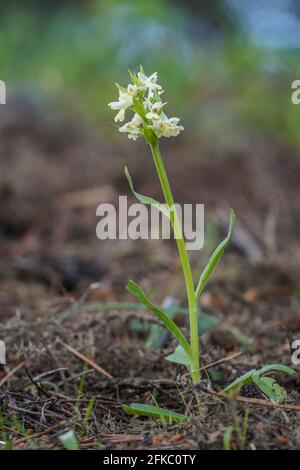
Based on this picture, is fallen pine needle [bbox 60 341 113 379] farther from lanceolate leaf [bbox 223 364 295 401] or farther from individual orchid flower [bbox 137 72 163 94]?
individual orchid flower [bbox 137 72 163 94]

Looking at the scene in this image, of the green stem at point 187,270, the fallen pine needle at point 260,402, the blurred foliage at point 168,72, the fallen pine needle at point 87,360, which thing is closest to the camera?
the fallen pine needle at point 260,402

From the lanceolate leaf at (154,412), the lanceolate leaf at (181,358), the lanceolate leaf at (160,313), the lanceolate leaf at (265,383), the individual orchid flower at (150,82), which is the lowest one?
the lanceolate leaf at (154,412)

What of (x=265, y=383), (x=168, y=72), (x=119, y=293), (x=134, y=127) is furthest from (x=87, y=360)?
(x=168, y=72)

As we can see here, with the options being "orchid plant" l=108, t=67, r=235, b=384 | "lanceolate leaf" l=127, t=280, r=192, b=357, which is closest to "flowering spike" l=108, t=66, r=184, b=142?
"orchid plant" l=108, t=67, r=235, b=384

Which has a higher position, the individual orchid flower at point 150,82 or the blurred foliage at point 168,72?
the blurred foliage at point 168,72

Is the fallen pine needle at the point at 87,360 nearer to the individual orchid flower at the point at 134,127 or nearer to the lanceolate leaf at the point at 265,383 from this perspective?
the lanceolate leaf at the point at 265,383

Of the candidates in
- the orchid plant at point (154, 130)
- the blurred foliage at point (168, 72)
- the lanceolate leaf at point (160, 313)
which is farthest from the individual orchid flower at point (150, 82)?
the blurred foliage at point (168, 72)

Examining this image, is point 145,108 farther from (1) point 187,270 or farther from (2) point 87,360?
(2) point 87,360
